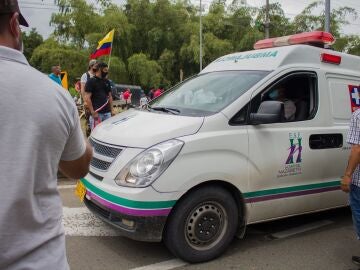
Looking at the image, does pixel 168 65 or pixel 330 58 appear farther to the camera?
pixel 168 65

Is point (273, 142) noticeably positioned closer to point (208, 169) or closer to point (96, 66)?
point (208, 169)

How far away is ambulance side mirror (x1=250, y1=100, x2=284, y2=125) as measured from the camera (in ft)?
13.3

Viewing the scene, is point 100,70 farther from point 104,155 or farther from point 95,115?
point 104,155

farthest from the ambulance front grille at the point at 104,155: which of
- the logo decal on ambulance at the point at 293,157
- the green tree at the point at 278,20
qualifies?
the green tree at the point at 278,20

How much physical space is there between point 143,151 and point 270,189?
4.38 ft

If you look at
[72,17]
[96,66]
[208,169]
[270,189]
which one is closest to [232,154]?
[208,169]

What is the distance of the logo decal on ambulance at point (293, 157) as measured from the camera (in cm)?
431

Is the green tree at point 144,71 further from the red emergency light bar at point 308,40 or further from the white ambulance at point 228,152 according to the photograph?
the white ambulance at point 228,152

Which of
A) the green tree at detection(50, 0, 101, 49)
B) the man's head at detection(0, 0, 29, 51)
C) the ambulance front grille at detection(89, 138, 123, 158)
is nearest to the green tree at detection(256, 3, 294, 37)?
the green tree at detection(50, 0, 101, 49)

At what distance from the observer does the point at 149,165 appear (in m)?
3.66

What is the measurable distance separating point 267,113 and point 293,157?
0.59 meters

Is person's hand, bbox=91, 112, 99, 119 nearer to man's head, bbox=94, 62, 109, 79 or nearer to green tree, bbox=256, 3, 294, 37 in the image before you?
man's head, bbox=94, 62, 109, 79

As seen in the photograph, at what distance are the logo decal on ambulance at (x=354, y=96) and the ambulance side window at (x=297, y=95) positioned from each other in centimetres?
59

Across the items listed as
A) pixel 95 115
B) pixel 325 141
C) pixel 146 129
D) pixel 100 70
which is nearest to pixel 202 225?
pixel 146 129
